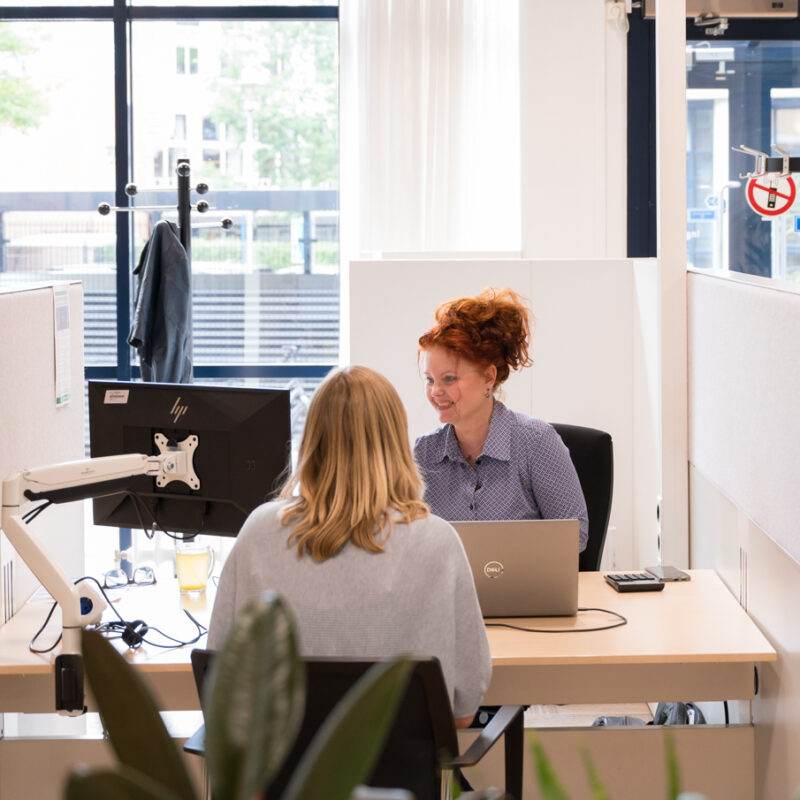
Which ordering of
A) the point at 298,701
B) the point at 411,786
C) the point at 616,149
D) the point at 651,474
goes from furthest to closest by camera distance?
the point at 616,149 < the point at 651,474 < the point at 411,786 < the point at 298,701

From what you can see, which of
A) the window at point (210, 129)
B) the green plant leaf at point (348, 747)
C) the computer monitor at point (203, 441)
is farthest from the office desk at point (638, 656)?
the window at point (210, 129)

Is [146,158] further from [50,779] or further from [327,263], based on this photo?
[50,779]

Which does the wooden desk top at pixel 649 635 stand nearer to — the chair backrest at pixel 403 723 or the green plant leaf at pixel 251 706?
the chair backrest at pixel 403 723

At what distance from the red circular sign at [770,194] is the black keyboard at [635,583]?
1349mm

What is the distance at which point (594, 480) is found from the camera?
2.88 m

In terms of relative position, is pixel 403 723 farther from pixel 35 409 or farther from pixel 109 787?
pixel 35 409

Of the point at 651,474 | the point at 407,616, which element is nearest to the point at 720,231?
the point at 651,474

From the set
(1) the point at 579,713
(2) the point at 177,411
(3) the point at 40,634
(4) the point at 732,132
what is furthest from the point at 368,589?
(4) the point at 732,132

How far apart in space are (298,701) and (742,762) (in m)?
2.12

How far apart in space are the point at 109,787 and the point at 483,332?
225 centimetres

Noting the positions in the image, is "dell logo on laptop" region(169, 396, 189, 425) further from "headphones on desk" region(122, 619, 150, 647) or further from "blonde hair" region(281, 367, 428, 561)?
"blonde hair" region(281, 367, 428, 561)

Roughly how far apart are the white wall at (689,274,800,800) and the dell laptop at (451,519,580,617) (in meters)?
0.38

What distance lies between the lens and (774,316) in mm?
2062

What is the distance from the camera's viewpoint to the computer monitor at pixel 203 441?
228 centimetres
